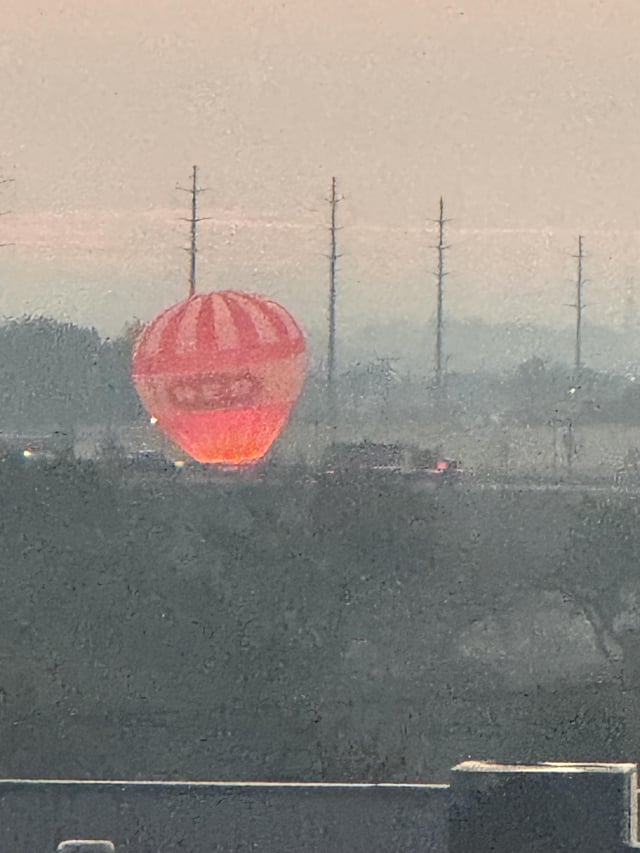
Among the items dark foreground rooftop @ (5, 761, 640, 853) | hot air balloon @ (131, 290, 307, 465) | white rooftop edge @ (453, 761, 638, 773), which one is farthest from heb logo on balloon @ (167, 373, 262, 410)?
white rooftop edge @ (453, 761, 638, 773)

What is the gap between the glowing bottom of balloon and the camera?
2506 centimetres

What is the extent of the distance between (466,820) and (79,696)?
18.2 meters

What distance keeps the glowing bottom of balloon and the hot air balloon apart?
0.04 feet

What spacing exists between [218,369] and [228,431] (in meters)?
1.30

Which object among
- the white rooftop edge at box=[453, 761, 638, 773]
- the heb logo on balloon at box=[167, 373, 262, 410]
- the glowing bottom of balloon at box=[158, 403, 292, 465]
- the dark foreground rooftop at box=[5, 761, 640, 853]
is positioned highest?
the heb logo on balloon at box=[167, 373, 262, 410]

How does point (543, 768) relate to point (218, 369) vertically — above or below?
below

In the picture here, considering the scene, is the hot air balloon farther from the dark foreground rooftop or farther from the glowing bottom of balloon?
the dark foreground rooftop

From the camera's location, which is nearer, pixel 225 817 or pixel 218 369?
pixel 225 817

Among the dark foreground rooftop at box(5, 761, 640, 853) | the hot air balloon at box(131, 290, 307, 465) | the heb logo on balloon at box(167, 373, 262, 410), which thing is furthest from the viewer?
the heb logo on balloon at box(167, 373, 262, 410)

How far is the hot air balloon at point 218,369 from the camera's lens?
84.6 ft

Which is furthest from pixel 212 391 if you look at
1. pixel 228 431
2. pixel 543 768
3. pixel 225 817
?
pixel 543 768

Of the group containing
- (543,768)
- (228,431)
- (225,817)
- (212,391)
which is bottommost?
(225,817)

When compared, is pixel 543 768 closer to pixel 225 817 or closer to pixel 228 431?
pixel 225 817

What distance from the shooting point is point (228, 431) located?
26453 millimetres
